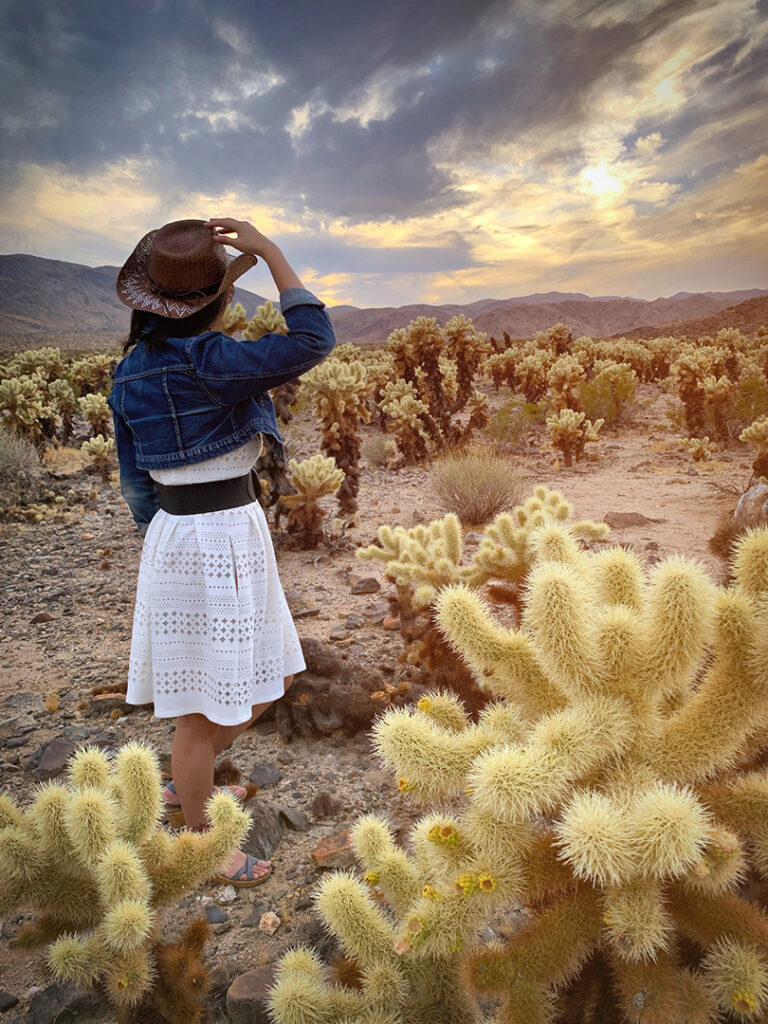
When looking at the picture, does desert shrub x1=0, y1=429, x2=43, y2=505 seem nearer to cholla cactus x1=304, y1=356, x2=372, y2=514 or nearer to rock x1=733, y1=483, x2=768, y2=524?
cholla cactus x1=304, y1=356, x2=372, y2=514

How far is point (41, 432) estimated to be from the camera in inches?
462

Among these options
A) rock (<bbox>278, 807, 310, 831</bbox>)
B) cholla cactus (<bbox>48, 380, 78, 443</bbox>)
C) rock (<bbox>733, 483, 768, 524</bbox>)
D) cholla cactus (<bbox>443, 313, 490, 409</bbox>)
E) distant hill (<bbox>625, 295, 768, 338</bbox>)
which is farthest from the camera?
distant hill (<bbox>625, 295, 768, 338</bbox>)

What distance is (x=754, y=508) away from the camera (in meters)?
5.49

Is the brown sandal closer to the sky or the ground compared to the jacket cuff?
closer to the ground

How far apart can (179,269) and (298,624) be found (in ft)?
11.1

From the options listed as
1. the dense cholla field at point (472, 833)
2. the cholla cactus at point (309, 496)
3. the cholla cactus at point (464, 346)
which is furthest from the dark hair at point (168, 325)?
A: the cholla cactus at point (464, 346)

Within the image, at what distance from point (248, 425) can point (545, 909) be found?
157 centimetres

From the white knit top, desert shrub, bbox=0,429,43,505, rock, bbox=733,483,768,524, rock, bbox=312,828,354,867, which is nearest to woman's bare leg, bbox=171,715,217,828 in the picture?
rock, bbox=312,828,354,867

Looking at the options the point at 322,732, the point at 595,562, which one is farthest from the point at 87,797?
the point at 322,732

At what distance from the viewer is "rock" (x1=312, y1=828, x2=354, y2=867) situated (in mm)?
2387

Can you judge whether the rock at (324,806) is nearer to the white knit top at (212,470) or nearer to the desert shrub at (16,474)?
the white knit top at (212,470)

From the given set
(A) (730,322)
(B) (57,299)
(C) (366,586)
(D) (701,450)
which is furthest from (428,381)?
(B) (57,299)

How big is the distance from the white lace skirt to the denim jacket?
0.86 feet

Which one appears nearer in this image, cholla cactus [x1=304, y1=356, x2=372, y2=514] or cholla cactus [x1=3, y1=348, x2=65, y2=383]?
cholla cactus [x1=304, y1=356, x2=372, y2=514]
